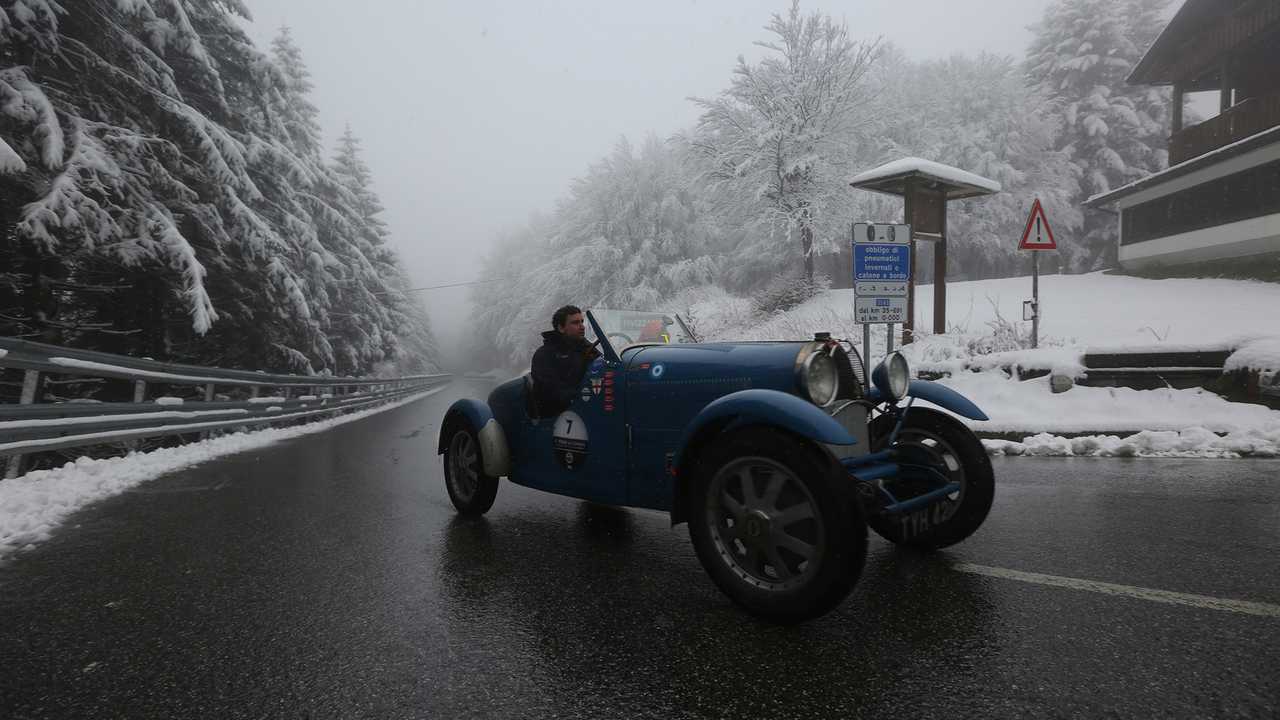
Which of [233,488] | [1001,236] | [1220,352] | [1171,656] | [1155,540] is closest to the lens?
[1171,656]

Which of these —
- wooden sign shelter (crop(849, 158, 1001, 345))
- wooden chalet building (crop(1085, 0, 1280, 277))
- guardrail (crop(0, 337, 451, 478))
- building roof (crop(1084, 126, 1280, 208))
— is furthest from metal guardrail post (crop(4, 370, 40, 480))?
building roof (crop(1084, 126, 1280, 208))

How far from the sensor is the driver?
4199 millimetres

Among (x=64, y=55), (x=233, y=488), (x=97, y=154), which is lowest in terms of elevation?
(x=233, y=488)

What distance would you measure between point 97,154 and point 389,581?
920 centimetres

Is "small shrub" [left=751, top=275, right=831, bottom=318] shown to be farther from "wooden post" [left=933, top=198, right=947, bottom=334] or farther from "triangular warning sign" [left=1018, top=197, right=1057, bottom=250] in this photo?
"triangular warning sign" [left=1018, top=197, right=1057, bottom=250]

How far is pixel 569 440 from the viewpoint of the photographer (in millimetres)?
4180

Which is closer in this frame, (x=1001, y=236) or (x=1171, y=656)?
(x=1171, y=656)

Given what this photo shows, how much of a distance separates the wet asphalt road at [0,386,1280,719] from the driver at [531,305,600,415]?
0.90 meters

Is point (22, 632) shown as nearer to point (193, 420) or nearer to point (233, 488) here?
point (233, 488)

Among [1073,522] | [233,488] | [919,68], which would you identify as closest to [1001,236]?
[919,68]

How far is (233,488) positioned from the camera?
243 inches

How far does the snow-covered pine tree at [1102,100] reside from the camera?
31359mm

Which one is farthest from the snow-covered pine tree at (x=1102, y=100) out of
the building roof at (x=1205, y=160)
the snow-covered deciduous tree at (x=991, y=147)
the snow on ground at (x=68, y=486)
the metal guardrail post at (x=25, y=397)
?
the metal guardrail post at (x=25, y=397)

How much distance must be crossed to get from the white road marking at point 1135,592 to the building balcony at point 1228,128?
807 inches
